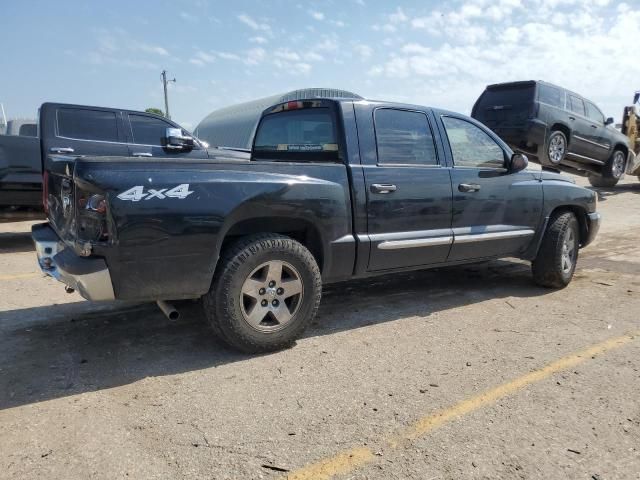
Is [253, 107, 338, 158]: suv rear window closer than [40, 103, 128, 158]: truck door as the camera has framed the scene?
Yes

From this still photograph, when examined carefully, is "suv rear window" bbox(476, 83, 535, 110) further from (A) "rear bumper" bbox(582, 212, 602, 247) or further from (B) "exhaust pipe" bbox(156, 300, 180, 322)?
(B) "exhaust pipe" bbox(156, 300, 180, 322)

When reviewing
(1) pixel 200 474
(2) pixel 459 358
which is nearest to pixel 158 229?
(1) pixel 200 474

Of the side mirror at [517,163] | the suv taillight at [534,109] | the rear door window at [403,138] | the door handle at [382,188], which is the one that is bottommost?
the door handle at [382,188]

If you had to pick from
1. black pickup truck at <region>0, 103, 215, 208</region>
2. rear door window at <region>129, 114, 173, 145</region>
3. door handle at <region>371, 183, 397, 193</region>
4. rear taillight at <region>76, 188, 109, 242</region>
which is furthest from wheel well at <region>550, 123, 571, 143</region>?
rear taillight at <region>76, 188, 109, 242</region>

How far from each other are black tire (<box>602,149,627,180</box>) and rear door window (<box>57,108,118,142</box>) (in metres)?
12.4

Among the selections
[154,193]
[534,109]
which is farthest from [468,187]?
[534,109]

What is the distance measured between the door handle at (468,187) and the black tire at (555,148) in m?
7.48

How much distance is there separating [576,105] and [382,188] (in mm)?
10222

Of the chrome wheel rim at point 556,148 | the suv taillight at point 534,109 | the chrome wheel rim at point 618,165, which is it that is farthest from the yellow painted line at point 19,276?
the chrome wheel rim at point 618,165

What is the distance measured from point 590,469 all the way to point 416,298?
269cm

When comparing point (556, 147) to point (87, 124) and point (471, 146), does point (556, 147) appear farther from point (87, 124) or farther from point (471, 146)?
point (87, 124)

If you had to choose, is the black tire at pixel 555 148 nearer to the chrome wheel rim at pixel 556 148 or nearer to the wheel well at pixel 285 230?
the chrome wheel rim at pixel 556 148

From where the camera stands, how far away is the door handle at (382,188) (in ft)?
12.8

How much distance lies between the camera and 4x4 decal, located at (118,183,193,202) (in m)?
2.93
